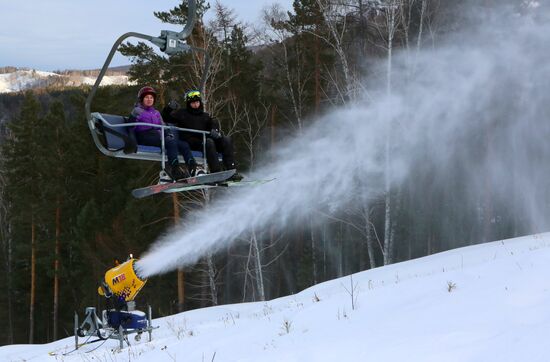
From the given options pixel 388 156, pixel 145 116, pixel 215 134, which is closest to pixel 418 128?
pixel 388 156

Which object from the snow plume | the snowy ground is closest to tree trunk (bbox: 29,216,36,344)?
the snow plume

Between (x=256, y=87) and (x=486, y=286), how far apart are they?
25.3 meters

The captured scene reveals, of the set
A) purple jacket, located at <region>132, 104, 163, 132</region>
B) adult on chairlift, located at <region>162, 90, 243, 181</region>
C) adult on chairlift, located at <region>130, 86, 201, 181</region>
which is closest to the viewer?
purple jacket, located at <region>132, 104, 163, 132</region>

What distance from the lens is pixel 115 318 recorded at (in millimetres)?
11445

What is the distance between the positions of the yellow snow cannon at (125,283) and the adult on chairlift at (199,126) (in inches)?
130

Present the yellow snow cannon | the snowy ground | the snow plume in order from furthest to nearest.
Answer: the snow plume, the yellow snow cannon, the snowy ground

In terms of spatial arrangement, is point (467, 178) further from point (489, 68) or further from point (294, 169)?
point (294, 169)

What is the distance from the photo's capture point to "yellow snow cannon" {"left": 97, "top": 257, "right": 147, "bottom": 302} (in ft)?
37.7

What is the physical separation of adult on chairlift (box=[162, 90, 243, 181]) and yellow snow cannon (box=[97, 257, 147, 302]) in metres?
3.30

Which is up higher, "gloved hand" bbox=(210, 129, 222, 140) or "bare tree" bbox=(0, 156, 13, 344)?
"gloved hand" bbox=(210, 129, 222, 140)

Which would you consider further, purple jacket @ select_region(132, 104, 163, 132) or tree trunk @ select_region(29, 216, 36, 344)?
tree trunk @ select_region(29, 216, 36, 344)

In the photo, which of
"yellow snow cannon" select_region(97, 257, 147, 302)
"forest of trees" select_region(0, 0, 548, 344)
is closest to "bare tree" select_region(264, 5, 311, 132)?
"forest of trees" select_region(0, 0, 548, 344)

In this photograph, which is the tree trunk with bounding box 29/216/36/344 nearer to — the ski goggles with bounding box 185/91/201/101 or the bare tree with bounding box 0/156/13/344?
the bare tree with bounding box 0/156/13/344

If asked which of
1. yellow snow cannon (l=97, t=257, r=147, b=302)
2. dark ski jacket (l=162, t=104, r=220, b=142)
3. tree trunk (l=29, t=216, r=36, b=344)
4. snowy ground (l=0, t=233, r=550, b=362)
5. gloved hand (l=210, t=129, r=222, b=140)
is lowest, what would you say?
tree trunk (l=29, t=216, r=36, b=344)
